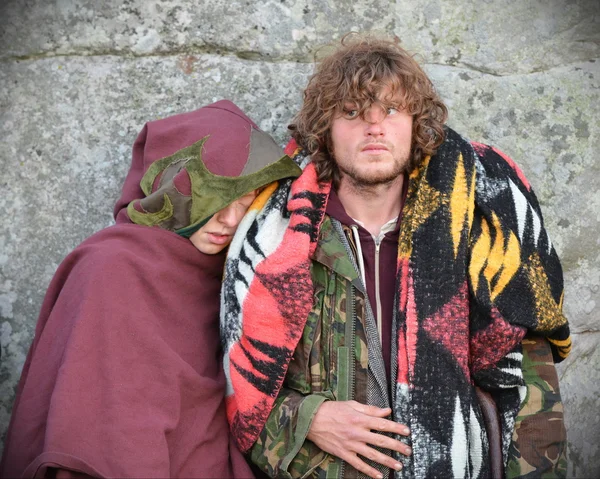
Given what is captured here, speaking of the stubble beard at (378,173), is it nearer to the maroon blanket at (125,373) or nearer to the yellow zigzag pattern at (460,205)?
the yellow zigzag pattern at (460,205)

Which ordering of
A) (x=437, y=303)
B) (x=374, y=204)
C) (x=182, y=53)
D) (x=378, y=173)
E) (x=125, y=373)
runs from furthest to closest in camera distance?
(x=182, y=53)
(x=374, y=204)
(x=378, y=173)
(x=437, y=303)
(x=125, y=373)

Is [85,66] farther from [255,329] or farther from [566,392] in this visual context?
[566,392]

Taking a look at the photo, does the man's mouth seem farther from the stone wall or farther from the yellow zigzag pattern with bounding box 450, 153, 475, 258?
the stone wall

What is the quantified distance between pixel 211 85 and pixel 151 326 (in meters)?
1.02

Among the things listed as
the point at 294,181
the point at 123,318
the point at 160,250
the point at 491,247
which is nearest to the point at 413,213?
the point at 491,247

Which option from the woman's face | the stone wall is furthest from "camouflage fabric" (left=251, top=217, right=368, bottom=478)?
the stone wall

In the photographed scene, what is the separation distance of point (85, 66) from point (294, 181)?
0.96 m

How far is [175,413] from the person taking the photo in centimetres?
192

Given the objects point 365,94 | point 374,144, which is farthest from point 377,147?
point 365,94

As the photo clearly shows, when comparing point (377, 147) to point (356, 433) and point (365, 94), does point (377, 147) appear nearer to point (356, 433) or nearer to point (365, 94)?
point (365, 94)

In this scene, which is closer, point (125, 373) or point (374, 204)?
point (125, 373)

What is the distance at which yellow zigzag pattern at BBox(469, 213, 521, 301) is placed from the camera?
2002 mm

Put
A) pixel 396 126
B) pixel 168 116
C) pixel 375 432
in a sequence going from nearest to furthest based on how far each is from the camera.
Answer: pixel 375 432 < pixel 396 126 < pixel 168 116

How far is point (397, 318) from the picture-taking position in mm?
2002
